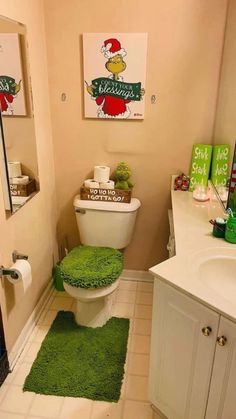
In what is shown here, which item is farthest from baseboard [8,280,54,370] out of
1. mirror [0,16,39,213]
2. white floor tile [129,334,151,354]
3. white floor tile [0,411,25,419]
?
mirror [0,16,39,213]

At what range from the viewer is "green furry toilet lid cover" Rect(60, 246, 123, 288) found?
69.5 inches

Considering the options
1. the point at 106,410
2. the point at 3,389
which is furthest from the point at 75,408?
the point at 3,389

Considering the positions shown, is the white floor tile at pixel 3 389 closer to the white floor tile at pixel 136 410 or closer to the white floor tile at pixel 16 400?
the white floor tile at pixel 16 400

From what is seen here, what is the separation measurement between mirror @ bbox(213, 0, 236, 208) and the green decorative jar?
35cm

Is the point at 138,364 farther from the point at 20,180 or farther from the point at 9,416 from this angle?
the point at 20,180

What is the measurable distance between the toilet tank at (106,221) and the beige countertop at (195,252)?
365mm

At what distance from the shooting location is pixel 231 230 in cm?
137

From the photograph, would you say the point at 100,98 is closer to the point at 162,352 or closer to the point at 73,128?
the point at 73,128

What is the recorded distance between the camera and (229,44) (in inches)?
70.3

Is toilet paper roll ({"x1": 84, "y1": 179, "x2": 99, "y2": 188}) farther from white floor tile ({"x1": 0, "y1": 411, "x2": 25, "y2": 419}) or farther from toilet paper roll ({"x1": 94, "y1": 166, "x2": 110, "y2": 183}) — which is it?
white floor tile ({"x1": 0, "y1": 411, "x2": 25, "y2": 419})

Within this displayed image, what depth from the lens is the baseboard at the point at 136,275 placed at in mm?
2502

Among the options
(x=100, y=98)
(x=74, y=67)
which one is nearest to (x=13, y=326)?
(x=100, y=98)

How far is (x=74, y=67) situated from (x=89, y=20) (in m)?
0.29

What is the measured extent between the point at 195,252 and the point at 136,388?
2.76ft
